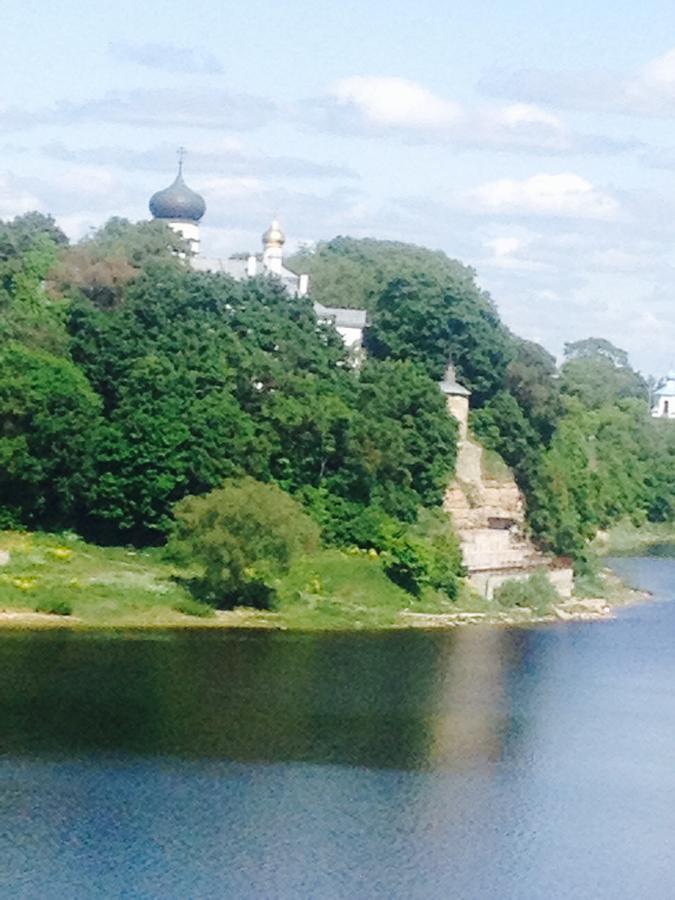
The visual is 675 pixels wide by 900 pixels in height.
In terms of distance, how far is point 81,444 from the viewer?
65.6 meters

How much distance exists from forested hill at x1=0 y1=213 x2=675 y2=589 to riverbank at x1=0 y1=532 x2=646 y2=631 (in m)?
1.49

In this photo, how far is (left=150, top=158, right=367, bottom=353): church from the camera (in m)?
84.7

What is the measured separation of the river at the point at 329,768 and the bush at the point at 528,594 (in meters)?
9.65

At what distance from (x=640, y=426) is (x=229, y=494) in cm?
6471

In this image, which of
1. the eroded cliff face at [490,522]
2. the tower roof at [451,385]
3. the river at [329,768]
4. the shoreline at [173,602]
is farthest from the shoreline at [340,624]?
the tower roof at [451,385]

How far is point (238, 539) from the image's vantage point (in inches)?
2370

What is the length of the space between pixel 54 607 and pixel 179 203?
41459 millimetres

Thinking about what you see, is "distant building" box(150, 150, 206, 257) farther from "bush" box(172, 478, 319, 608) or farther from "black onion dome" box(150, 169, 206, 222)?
"bush" box(172, 478, 319, 608)

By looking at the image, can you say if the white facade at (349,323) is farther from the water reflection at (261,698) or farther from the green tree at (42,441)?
the water reflection at (261,698)

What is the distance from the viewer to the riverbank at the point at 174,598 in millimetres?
59031

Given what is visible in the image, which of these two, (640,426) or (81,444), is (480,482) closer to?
(81,444)

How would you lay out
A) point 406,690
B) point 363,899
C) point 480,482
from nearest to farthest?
point 363,899 → point 406,690 → point 480,482

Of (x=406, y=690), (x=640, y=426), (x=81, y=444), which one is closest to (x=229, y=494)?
(x=81, y=444)

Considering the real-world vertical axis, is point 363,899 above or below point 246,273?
below
